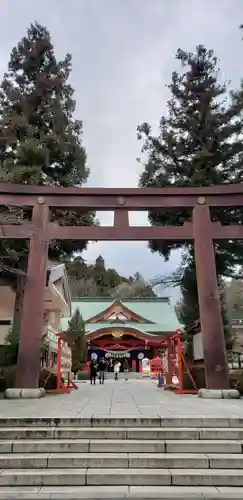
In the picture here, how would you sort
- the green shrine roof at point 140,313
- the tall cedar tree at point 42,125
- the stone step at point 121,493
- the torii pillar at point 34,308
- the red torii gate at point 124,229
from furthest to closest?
the green shrine roof at point 140,313 → the tall cedar tree at point 42,125 → the red torii gate at point 124,229 → the torii pillar at point 34,308 → the stone step at point 121,493

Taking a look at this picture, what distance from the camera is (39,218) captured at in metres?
10.8

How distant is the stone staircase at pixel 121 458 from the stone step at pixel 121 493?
11 mm

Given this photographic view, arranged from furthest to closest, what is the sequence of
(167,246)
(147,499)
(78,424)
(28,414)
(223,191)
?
(167,246), (223,191), (28,414), (78,424), (147,499)

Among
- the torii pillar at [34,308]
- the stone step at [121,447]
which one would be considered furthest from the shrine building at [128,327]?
the stone step at [121,447]

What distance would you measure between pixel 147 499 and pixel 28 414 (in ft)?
9.16

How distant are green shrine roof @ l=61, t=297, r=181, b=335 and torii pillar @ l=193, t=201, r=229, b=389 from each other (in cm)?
1750

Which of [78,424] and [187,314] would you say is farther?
[187,314]

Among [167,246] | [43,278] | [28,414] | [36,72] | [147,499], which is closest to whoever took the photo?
[147,499]

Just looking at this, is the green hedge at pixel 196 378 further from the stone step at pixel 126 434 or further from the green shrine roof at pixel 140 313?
the green shrine roof at pixel 140 313

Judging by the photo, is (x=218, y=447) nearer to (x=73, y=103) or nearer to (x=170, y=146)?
(x=170, y=146)

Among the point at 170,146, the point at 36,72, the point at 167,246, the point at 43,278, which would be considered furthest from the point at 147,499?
the point at 36,72

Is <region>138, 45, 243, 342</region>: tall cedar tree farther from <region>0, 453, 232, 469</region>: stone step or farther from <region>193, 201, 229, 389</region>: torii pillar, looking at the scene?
<region>0, 453, 232, 469</region>: stone step

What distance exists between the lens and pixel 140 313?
111 feet

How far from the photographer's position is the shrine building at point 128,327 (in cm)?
2706
